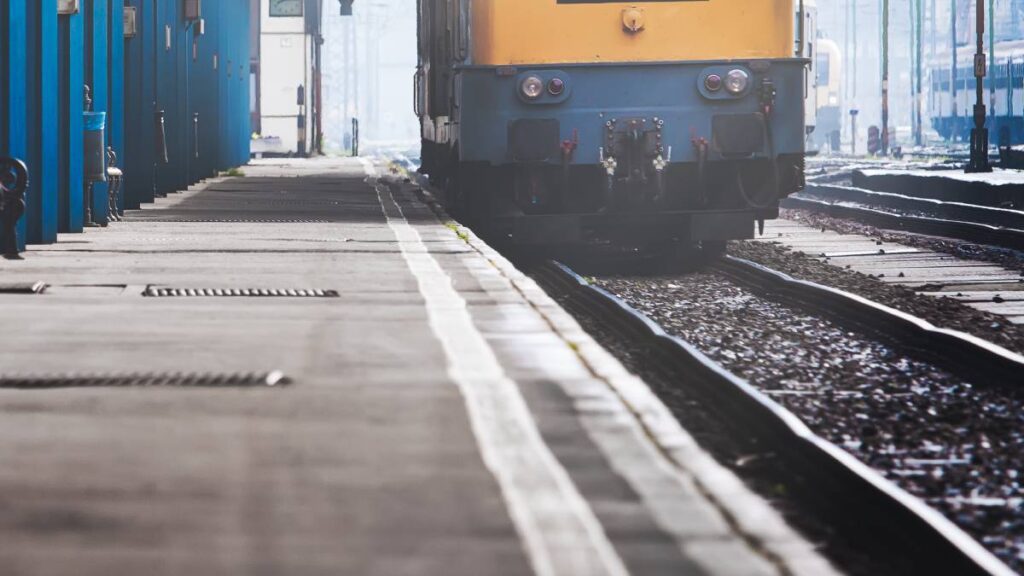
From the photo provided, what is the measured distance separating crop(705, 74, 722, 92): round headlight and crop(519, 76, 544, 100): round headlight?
1.39 m

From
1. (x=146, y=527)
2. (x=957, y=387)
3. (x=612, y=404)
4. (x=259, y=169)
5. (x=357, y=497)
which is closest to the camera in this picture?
(x=146, y=527)

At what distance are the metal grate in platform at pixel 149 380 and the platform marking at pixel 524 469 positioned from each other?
2.41 feet

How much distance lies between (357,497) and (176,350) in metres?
3.20

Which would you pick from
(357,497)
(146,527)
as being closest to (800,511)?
(357,497)

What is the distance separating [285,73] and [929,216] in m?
29.7

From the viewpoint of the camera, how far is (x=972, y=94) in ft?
206

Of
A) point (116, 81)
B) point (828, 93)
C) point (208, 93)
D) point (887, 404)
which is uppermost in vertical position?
point (828, 93)

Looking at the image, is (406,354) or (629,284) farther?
(629,284)

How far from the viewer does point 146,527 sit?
14.7 feet

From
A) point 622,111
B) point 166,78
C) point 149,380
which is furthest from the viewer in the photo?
point 166,78

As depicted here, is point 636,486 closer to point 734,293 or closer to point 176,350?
point 176,350

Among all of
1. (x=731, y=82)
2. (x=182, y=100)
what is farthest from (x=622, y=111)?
(x=182, y=100)

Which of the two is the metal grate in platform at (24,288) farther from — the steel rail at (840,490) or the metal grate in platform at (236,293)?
the steel rail at (840,490)

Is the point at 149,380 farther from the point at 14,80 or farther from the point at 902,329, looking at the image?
the point at 14,80
